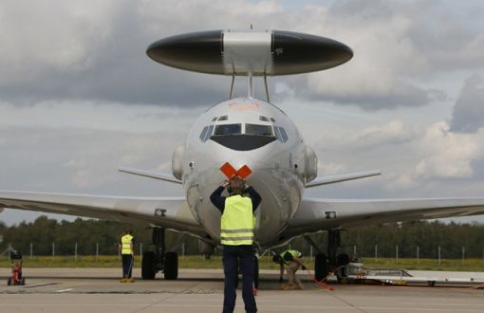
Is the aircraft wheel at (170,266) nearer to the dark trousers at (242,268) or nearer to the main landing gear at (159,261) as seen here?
the main landing gear at (159,261)

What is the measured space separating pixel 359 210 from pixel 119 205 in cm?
669

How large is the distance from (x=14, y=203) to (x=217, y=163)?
9559mm

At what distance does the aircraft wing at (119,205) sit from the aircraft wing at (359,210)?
2.88 meters

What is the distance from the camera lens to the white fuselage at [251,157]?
674 inches

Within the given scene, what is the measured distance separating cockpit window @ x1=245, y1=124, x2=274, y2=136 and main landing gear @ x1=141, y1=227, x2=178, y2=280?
8.00 m

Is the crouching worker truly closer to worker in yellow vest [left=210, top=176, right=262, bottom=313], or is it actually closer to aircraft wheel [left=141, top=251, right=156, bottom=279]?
aircraft wheel [left=141, top=251, right=156, bottom=279]

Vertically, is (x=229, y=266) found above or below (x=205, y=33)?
below

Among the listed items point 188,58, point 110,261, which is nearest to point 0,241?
point 188,58

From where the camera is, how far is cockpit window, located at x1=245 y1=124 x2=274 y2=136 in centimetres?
1809

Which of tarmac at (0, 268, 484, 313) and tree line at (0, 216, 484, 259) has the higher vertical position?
tree line at (0, 216, 484, 259)

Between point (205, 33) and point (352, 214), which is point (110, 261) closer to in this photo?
point (205, 33)

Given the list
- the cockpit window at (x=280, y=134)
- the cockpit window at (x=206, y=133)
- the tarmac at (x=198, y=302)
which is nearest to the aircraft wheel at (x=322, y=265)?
the cockpit window at (x=280, y=134)

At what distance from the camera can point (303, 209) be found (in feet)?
75.6

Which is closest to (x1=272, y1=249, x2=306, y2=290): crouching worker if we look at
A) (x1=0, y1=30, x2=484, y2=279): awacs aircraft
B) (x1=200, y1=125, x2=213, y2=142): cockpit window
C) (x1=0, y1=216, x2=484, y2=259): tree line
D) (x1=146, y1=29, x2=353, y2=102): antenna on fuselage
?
(x1=0, y1=30, x2=484, y2=279): awacs aircraft
